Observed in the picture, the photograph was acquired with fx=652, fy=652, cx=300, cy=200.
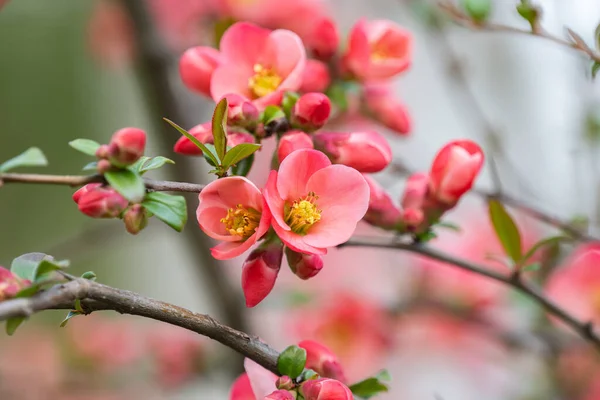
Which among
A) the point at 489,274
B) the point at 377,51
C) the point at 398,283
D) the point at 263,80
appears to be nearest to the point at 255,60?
the point at 263,80

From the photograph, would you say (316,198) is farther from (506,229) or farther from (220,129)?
(506,229)

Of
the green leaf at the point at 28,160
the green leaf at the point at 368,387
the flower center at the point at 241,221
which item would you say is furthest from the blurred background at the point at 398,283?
the green leaf at the point at 28,160

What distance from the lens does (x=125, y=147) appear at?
0.33 metres

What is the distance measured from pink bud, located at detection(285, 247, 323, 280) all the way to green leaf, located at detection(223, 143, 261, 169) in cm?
7

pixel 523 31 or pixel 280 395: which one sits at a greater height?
pixel 523 31

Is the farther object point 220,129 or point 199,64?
point 199,64

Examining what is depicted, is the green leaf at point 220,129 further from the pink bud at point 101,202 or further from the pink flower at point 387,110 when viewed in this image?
the pink flower at point 387,110

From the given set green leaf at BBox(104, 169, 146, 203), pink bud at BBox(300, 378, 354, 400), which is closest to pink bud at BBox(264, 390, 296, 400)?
pink bud at BBox(300, 378, 354, 400)

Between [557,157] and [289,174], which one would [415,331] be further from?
[289,174]

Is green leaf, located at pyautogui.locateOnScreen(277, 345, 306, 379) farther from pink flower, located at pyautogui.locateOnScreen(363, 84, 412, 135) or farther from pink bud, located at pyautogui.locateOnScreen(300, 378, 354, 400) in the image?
pink flower, located at pyautogui.locateOnScreen(363, 84, 412, 135)

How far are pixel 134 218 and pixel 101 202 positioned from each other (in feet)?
0.06

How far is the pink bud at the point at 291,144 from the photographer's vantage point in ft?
1.22

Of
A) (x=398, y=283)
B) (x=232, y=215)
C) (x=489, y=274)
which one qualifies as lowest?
(x=398, y=283)

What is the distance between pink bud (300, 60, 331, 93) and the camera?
1.65 ft
